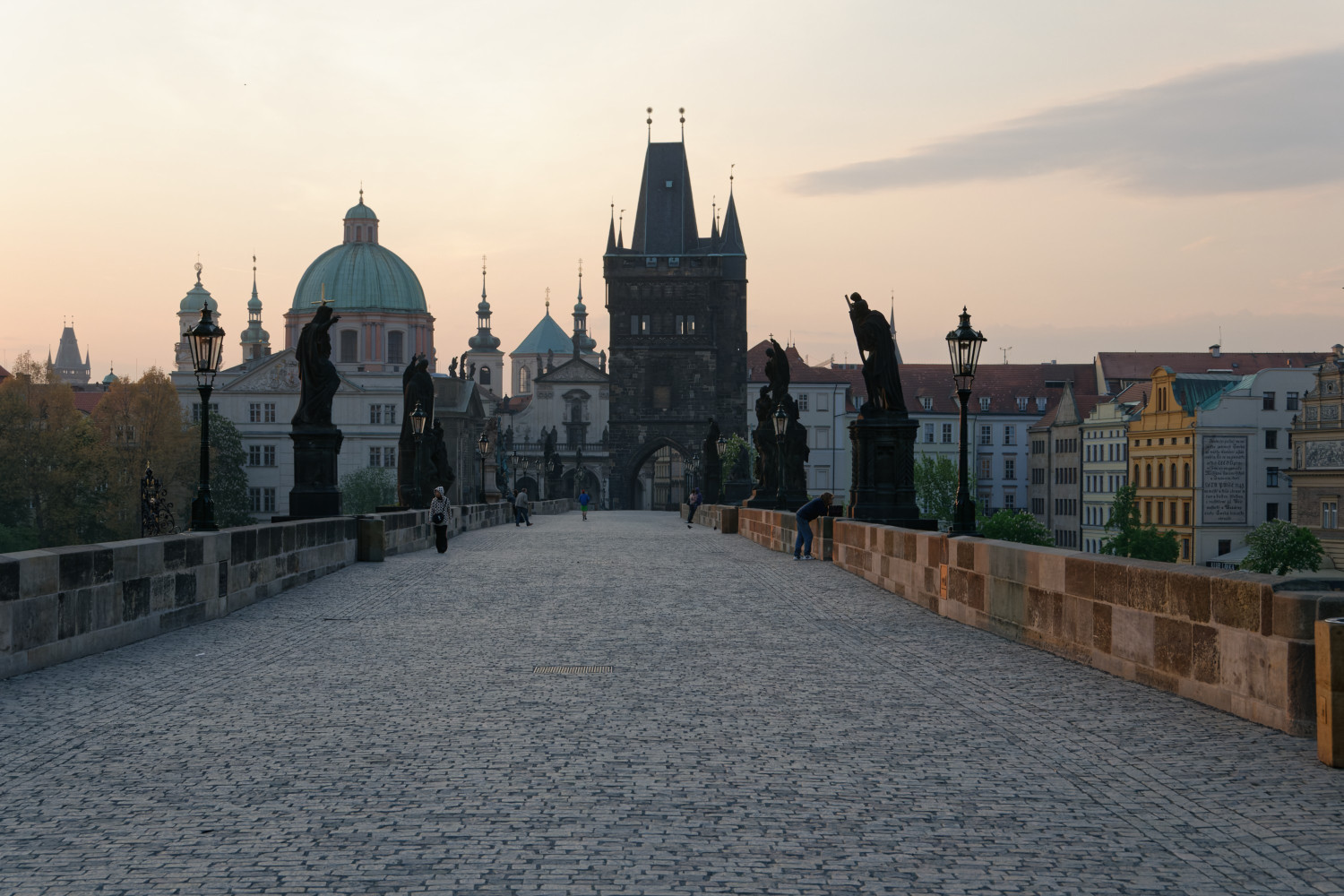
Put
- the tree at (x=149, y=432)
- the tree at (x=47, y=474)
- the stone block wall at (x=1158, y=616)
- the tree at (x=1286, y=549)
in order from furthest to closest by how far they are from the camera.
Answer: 1. the tree at (x=149, y=432)
2. the tree at (x=47, y=474)
3. the tree at (x=1286, y=549)
4. the stone block wall at (x=1158, y=616)

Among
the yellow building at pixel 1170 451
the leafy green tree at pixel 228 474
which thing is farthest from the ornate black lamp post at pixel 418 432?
the yellow building at pixel 1170 451

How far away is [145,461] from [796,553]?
63.1m

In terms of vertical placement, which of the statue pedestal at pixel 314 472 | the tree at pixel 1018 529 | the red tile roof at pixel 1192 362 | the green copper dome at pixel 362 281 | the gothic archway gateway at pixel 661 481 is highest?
the green copper dome at pixel 362 281

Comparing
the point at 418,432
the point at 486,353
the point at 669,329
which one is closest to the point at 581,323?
the point at 486,353

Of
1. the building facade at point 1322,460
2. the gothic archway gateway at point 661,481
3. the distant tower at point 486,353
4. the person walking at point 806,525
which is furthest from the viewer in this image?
the distant tower at point 486,353

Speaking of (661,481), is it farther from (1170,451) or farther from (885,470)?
(885,470)

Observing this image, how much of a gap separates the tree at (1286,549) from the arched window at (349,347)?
77.4 m

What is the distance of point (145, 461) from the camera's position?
79.2m

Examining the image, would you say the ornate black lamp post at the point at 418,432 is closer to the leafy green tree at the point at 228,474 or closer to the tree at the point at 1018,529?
the leafy green tree at the point at 228,474

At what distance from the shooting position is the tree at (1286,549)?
6294 cm

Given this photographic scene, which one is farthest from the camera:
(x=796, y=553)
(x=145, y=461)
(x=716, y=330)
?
(x=716, y=330)

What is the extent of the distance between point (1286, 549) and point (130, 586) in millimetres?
59948

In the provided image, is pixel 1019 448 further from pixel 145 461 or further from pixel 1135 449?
pixel 145 461

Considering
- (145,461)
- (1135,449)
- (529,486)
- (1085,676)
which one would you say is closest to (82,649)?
(1085,676)
